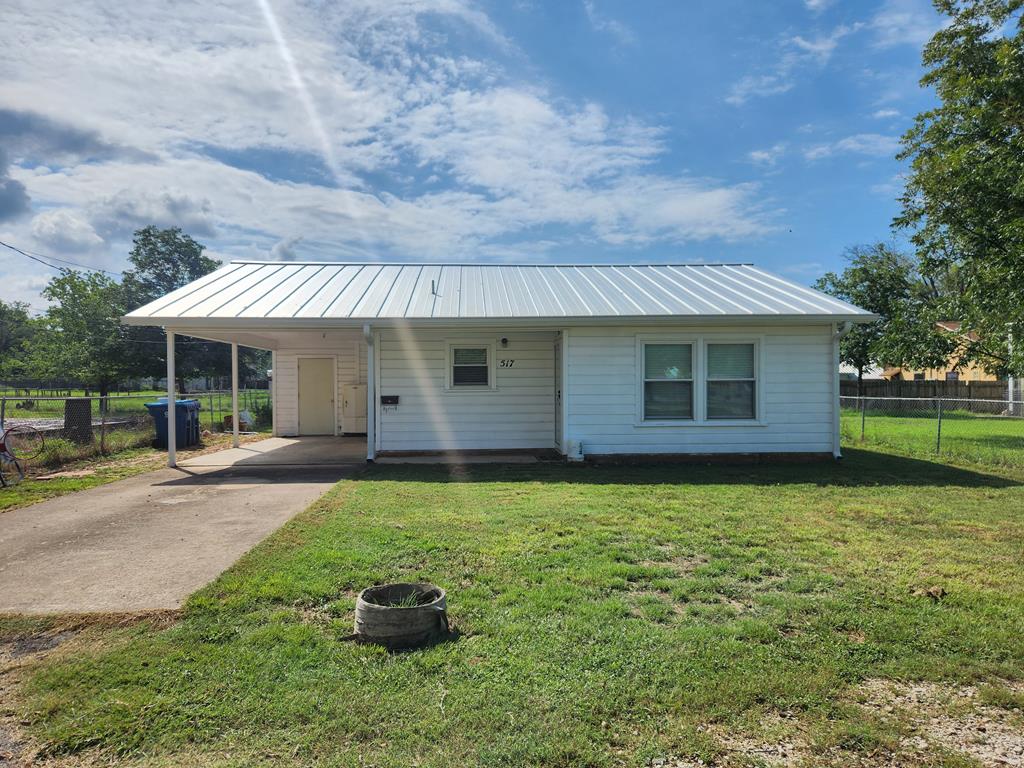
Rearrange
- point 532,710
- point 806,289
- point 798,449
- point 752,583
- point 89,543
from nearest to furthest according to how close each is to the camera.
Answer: point 532,710 → point 752,583 → point 89,543 → point 798,449 → point 806,289

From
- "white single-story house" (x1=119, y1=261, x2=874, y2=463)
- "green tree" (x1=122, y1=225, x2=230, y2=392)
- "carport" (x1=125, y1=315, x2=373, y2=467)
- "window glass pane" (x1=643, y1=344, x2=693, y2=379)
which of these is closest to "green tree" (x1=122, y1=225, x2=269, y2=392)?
"green tree" (x1=122, y1=225, x2=230, y2=392)

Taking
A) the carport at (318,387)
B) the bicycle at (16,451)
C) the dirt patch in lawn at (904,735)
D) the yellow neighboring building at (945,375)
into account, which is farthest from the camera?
the yellow neighboring building at (945,375)

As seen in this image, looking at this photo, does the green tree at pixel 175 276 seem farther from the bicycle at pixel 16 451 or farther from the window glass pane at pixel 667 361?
the window glass pane at pixel 667 361

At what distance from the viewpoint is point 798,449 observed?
1066cm

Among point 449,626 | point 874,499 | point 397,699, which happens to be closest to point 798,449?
point 874,499

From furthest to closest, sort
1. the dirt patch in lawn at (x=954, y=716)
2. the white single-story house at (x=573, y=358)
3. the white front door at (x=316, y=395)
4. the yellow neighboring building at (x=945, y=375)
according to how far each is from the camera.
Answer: the yellow neighboring building at (x=945, y=375)
the white front door at (x=316, y=395)
the white single-story house at (x=573, y=358)
the dirt patch in lawn at (x=954, y=716)

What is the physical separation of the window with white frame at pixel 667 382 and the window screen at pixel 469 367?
123 inches

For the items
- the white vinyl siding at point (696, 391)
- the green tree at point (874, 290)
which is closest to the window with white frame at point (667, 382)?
the white vinyl siding at point (696, 391)

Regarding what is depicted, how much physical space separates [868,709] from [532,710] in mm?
1629

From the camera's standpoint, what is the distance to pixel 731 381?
10.6m

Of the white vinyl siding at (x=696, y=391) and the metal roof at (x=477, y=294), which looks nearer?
the metal roof at (x=477, y=294)

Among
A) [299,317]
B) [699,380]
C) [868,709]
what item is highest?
[299,317]

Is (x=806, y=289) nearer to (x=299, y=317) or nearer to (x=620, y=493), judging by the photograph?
(x=620, y=493)

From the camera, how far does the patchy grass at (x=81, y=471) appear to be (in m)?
8.01
